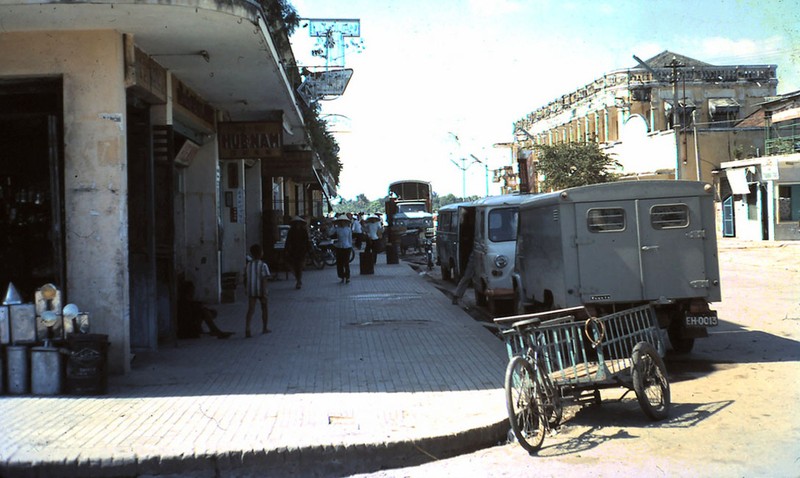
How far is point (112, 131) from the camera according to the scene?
832cm

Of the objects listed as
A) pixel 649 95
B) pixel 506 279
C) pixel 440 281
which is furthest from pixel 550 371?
pixel 649 95

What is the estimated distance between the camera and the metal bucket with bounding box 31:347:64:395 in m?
7.57

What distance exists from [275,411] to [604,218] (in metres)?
4.71

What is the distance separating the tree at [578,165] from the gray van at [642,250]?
46506mm

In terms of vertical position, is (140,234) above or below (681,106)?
below

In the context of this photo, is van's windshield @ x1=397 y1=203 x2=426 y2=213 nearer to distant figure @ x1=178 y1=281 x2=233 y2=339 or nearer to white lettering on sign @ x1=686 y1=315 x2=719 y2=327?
distant figure @ x1=178 y1=281 x2=233 y2=339

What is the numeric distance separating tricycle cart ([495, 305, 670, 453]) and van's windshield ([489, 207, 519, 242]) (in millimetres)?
7308

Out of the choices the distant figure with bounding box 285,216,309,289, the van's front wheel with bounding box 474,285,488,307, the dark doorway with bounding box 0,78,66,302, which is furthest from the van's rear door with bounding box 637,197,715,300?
the distant figure with bounding box 285,216,309,289

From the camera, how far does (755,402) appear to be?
731 centimetres

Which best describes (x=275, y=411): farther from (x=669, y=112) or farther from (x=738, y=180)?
→ (x=669, y=112)

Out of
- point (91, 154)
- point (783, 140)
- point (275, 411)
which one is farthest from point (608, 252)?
point (783, 140)

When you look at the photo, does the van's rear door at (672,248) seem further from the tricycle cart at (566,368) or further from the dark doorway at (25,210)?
the dark doorway at (25,210)

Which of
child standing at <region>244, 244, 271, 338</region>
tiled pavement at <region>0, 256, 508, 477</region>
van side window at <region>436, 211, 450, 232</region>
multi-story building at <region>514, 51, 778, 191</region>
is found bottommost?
tiled pavement at <region>0, 256, 508, 477</region>

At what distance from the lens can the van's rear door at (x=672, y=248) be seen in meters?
9.16
